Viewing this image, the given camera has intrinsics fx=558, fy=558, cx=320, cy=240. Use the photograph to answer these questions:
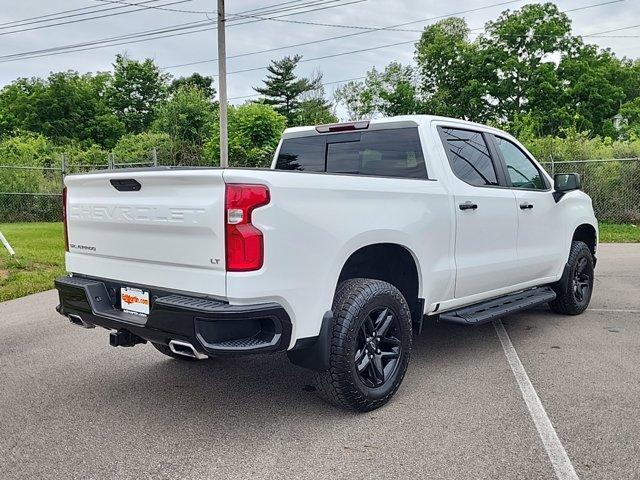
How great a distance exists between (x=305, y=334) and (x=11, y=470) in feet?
5.48

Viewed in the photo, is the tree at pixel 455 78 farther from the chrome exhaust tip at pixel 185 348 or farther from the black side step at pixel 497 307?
the chrome exhaust tip at pixel 185 348

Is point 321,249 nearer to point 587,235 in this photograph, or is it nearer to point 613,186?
point 587,235

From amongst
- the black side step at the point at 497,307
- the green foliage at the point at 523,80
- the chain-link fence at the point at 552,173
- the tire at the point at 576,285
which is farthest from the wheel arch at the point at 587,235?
the green foliage at the point at 523,80

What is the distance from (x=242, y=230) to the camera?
2.86m

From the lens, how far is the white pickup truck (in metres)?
2.92

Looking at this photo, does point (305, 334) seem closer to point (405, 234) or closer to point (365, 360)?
point (365, 360)

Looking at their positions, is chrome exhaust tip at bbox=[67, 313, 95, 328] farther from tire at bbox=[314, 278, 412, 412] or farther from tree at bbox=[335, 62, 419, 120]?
tree at bbox=[335, 62, 419, 120]

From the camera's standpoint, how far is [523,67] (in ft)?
117

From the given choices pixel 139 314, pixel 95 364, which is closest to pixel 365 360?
pixel 139 314

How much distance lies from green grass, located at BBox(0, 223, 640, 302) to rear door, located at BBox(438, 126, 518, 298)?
6.15m

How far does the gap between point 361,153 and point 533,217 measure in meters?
1.79

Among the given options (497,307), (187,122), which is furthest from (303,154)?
(187,122)

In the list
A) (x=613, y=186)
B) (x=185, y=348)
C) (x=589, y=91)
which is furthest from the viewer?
(x=589, y=91)

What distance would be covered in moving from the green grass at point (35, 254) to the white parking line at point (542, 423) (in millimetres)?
6445
